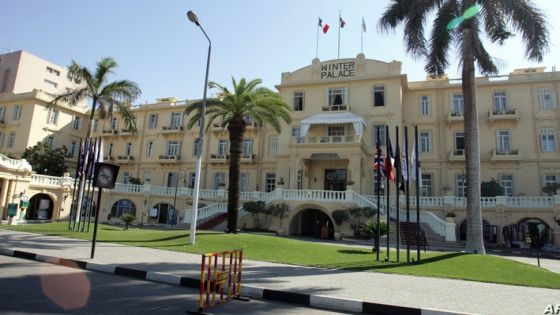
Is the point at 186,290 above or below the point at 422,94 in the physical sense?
below

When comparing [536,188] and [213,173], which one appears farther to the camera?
[213,173]

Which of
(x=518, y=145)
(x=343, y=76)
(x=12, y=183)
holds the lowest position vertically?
(x=12, y=183)

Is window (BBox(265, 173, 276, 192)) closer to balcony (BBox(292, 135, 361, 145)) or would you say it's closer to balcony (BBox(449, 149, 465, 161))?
balcony (BBox(292, 135, 361, 145))

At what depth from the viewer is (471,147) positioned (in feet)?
55.3

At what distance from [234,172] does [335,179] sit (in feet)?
45.3

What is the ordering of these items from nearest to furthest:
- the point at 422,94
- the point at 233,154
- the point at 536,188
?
the point at 233,154, the point at 536,188, the point at 422,94

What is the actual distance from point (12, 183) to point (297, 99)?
23079 millimetres

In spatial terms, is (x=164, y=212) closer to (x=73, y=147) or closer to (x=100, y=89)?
(x=100, y=89)

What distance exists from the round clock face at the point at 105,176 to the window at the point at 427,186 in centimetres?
2573

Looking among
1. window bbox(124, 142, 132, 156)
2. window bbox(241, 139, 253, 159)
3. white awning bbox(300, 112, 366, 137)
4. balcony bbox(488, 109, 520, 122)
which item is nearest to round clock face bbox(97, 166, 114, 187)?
white awning bbox(300, 112, 366, 137)

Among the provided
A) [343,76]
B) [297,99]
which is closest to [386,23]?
[343,76]

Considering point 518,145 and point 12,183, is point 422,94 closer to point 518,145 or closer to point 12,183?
point 518,145

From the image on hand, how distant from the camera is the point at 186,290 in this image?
7668mm

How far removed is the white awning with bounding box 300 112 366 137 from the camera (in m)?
30.0
